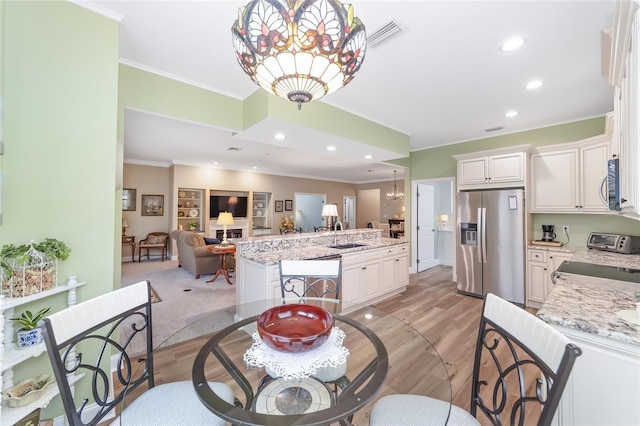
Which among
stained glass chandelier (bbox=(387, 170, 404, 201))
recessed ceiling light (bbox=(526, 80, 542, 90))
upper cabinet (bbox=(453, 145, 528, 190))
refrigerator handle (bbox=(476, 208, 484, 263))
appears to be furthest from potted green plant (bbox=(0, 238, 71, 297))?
stained glass chandelier (bbox=(387, 170, 404, 201))

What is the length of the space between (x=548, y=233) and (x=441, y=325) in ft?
7.75

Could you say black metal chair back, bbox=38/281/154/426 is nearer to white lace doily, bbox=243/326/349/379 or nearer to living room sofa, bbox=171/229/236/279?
white lace doily, bbox=243/326/349/379

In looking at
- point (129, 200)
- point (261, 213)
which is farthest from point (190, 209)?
point (261, 213)

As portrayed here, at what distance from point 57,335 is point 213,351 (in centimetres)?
63

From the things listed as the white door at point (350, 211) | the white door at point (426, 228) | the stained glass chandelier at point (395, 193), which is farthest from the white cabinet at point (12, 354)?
the white door at point (350, 211)

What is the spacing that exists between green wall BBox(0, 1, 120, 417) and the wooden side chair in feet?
19.9

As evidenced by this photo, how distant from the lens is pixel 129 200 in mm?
6852

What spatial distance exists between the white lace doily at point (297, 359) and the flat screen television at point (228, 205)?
23.3 feet

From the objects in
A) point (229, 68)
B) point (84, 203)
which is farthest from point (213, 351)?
point (229, 68)

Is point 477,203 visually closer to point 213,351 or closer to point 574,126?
point 574,126

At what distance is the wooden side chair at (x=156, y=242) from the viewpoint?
6.83 metres

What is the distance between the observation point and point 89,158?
1.61 meters

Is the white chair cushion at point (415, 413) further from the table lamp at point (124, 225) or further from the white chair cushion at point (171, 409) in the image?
the table lamp at point (124, 225)

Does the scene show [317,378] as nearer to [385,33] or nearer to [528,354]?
[528,354]
